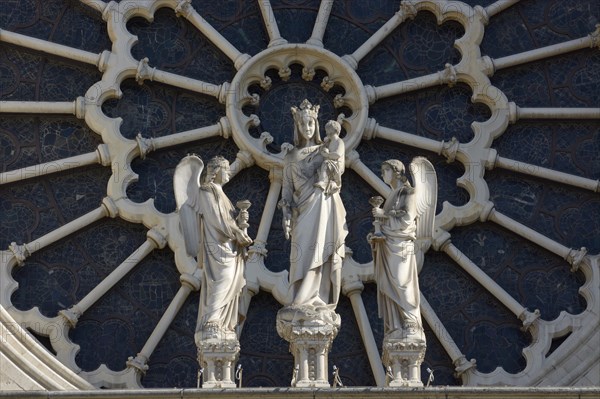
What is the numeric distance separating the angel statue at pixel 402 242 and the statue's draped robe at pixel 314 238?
14.1 inches

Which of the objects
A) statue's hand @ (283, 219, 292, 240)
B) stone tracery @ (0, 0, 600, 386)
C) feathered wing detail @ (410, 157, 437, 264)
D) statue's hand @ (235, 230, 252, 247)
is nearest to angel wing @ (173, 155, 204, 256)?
statue's hand @ (235, 230, 252, 247)

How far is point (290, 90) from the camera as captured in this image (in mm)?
26250

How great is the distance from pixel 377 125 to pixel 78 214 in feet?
10.1

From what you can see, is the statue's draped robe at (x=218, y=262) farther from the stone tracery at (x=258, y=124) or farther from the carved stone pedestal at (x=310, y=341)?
the stone tracery at (x=258, y=124)


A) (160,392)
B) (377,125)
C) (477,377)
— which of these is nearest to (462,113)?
(377,125)

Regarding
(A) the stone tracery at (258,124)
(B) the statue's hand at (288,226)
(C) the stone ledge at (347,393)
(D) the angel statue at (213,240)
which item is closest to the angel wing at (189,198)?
(D) the angel statue at (213,240)

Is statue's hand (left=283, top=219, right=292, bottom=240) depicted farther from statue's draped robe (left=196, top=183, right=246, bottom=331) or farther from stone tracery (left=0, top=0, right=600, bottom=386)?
stone tracery (left=0, top=0, right=600, bottom=386)

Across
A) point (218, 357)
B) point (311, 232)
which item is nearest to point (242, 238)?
point (311, 232)

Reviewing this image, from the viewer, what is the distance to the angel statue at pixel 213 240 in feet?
71.8

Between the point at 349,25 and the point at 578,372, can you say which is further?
the point at 349,25

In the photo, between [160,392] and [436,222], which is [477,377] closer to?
[436,222]

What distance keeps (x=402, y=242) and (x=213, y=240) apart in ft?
5.21

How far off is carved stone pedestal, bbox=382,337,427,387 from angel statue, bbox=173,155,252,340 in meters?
1.34

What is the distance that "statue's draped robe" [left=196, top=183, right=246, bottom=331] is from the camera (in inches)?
862
